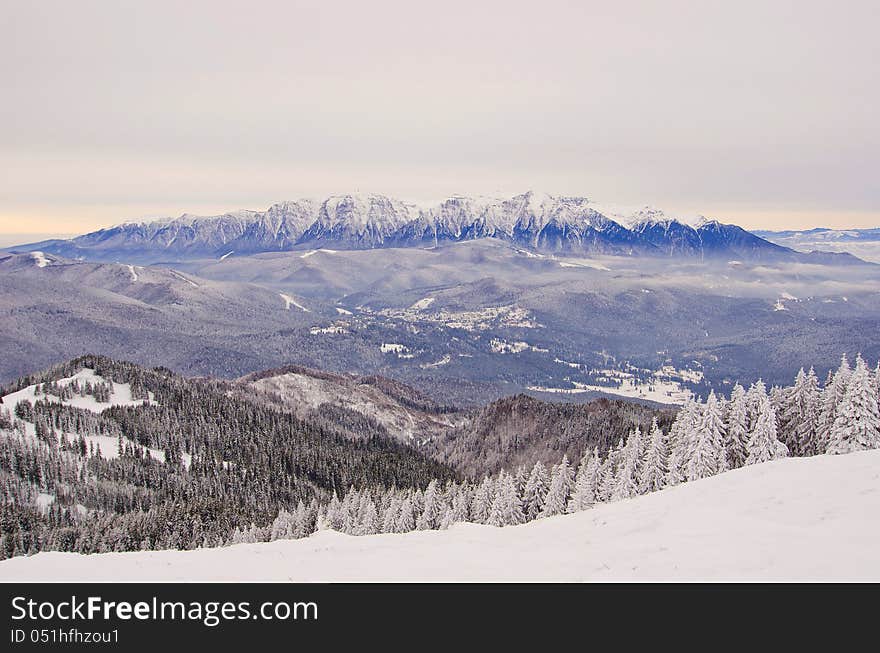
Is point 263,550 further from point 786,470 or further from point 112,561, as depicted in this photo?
point 786,470

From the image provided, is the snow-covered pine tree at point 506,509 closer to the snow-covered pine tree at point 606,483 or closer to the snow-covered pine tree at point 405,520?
the snow-covered pine tree at point 606,483

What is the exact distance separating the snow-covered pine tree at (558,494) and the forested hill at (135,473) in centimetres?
6124

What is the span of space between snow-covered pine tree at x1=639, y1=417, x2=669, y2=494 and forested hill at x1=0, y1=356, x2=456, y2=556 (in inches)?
2980

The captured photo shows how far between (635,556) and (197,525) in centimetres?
11399

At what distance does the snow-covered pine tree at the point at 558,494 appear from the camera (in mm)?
77312

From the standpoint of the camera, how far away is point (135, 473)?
15625cm

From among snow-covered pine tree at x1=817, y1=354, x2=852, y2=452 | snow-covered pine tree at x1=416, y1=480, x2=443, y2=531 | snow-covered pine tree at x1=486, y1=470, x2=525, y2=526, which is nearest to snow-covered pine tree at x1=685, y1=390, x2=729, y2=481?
snow-covered pine tree at x1=817, y1=354, x2=852, y2=452

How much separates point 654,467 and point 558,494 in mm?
14632

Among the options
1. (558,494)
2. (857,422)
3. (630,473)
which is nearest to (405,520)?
(558,494)

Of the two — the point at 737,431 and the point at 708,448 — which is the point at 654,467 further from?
the point at 737,431

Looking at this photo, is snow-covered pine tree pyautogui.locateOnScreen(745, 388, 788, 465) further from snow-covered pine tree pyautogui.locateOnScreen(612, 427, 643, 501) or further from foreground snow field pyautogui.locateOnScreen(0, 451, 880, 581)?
foreground snow field pyautogui.locateOnScreen(0, 451, 880, 581)

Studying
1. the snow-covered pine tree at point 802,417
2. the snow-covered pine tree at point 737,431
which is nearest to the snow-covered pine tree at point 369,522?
the snow-covered pine tree at point 737,431
